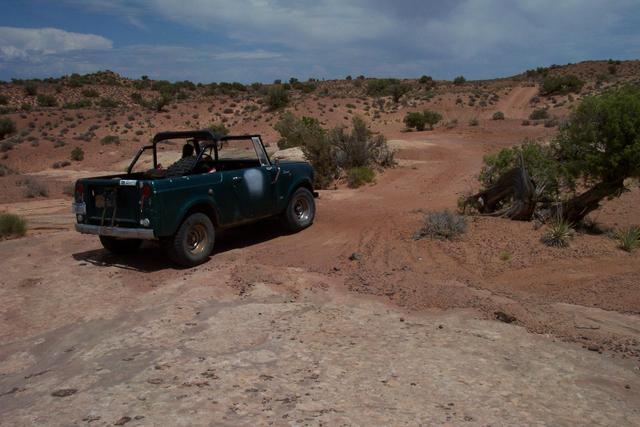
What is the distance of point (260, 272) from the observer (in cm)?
816

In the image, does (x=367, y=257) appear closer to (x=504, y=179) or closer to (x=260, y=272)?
(x=260, y=272)

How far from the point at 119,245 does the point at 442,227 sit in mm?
5142

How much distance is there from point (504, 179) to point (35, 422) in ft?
30.1

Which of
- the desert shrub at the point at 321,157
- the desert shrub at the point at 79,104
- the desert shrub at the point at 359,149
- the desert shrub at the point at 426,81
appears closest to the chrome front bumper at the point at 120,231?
the desert shrub at the point at 321,157

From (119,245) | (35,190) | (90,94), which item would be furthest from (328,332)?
(90,94)

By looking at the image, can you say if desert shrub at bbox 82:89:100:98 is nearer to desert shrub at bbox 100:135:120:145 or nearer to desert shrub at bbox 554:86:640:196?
desert shrub at bbox 100:135:120:145

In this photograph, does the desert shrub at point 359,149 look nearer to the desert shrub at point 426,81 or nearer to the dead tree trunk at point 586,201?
the dead tree trunk at point 586,201

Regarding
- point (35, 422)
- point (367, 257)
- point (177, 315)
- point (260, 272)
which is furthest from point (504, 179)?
point (35, 422)

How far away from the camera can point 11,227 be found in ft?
38.8

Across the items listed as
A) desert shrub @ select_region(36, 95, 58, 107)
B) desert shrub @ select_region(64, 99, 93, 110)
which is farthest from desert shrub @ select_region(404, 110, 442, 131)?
desert shrub @ select_region(36, 95, 58, 107)

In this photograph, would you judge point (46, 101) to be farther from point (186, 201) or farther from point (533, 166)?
point (533, 166)

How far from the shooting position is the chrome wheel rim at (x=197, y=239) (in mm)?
8703

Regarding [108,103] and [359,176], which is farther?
[108,103]

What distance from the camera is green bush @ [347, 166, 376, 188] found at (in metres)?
18.0
